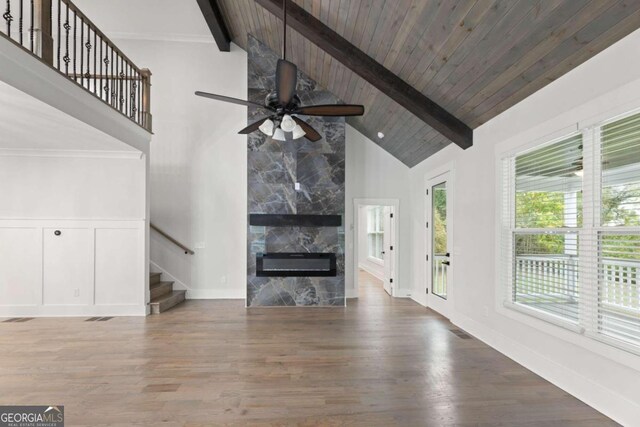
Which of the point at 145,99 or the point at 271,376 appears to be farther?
the point at 145,99

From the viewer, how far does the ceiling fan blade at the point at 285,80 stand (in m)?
2.42

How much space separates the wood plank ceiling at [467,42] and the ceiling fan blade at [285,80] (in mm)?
1381

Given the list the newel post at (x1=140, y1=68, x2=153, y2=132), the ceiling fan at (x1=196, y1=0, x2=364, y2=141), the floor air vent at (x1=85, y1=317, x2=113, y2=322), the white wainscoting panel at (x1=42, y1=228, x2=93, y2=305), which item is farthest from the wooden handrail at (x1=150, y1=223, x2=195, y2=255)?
the ceiling fan at (x1=196, y1=0, x2=364, y2=141)

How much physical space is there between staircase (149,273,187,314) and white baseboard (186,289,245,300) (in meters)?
0.16

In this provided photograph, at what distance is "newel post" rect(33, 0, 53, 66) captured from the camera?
2.87 metres

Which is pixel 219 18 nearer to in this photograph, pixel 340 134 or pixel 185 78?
pixel 185 78

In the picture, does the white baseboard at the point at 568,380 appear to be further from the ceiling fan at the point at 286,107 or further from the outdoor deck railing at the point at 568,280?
the ceiling fan at the point at 286,107

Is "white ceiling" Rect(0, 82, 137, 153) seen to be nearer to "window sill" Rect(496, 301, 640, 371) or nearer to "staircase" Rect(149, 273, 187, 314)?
"staircase" Rect(149, 273, 187, 314)

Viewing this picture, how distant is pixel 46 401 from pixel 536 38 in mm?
4873

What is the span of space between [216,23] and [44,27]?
3.01 m

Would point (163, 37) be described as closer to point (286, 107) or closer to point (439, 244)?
point (286, 107)

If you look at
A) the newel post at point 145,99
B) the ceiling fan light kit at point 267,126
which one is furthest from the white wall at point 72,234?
the ceiling fan light kit at point 267,126

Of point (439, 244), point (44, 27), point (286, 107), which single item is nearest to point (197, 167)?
point (44, 27)

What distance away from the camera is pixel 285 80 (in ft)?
8.40
